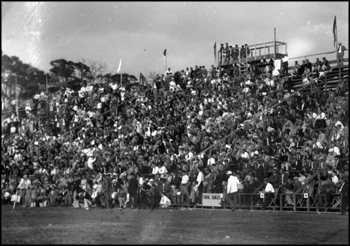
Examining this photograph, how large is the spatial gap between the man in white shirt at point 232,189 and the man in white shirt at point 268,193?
0.95m

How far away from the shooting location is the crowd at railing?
18.2 m

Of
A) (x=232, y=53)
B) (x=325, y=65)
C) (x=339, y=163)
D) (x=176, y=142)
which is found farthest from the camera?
(x=232, y=53)

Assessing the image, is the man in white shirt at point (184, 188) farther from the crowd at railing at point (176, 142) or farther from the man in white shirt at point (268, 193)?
the man in white shirt at point (268, 193)

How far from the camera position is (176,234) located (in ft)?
36.5

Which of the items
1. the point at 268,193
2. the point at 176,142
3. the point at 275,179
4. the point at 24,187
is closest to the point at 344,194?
the point at 275,179

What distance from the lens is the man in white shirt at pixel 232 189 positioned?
1845cm

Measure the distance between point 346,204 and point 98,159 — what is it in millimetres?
Answer: 9347

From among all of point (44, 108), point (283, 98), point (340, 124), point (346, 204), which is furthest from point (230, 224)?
point (44, 108)

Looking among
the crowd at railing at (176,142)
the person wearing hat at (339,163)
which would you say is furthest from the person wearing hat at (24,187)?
the person wearing hat at (339,163)

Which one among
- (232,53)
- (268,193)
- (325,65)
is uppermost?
(232,53)

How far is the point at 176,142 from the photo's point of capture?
73.2 feet

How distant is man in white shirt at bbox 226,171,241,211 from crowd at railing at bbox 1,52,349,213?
42 mm

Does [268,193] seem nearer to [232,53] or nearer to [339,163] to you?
[339,163]

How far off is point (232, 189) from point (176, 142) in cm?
433
